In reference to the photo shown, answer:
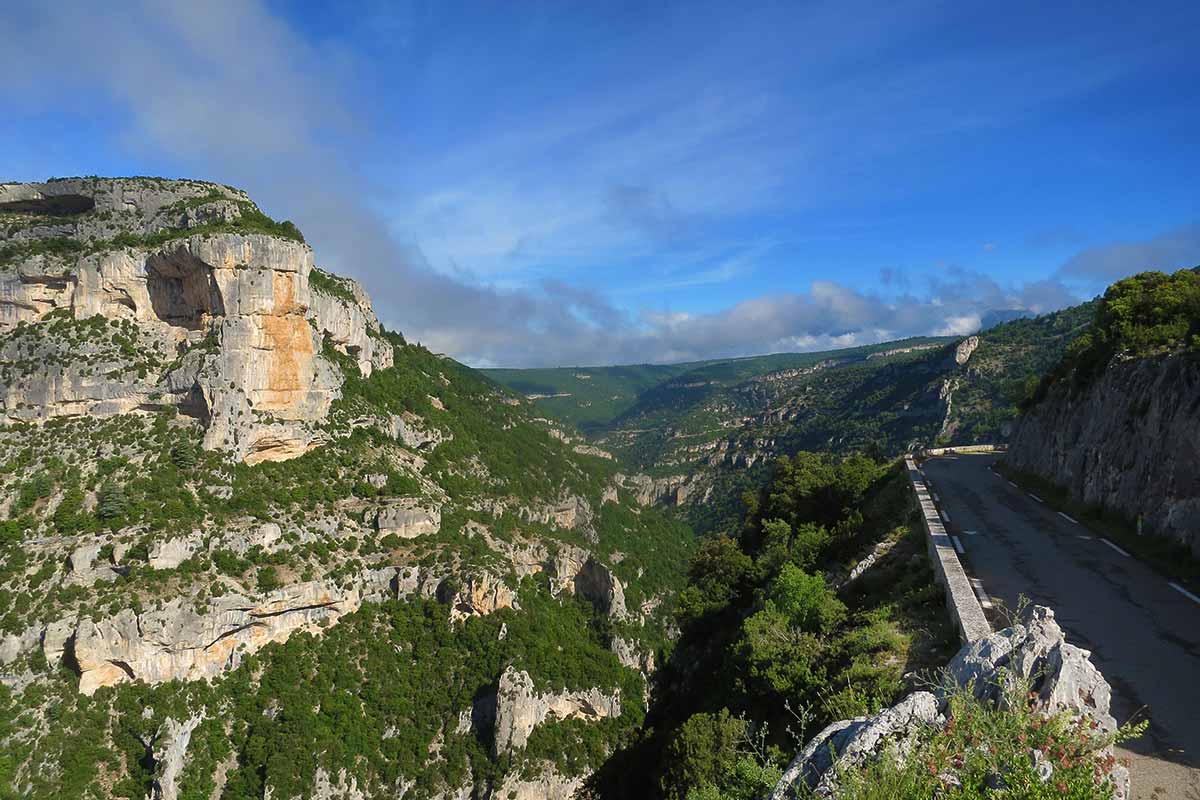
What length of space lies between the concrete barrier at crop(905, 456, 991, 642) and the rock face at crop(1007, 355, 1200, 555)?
16.7 ft

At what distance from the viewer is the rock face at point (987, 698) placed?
704 centimetres

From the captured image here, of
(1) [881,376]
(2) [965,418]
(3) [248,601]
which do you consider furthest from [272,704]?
(1) [881,376]

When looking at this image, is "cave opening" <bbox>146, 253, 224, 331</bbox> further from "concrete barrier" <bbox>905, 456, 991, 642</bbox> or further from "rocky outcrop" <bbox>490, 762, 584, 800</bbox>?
"concrete barrier" <bbox>905, 456, 991, 642</bbox>

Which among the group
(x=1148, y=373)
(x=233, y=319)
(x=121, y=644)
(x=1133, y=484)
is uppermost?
(x=233, y=319)

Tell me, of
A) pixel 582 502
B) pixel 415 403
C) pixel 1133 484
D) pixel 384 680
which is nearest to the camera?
pixel 1133 484

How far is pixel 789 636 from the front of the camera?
15.5 meters

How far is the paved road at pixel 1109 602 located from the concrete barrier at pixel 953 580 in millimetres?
754

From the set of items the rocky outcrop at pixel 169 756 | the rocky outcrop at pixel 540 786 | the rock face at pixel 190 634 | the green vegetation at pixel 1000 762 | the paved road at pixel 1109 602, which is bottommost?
the rocky outcrop at pixel 540 786

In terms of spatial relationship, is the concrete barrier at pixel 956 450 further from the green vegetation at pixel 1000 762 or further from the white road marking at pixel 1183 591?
the green vegetation at pixel 1000 762

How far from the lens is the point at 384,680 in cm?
3594

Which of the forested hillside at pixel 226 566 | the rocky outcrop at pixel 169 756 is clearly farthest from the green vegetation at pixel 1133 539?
the rocky outcrop at pixel 169 756

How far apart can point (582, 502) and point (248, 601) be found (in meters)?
52.6

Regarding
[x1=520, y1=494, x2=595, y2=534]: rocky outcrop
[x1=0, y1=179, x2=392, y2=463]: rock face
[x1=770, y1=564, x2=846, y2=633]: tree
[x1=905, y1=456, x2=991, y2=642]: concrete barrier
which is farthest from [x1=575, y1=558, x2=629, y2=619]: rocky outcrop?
[x1=905, y1=456, x2=991, y2=642]: concrete barrier

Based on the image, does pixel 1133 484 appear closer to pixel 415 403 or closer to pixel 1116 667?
pixel 1116 667
